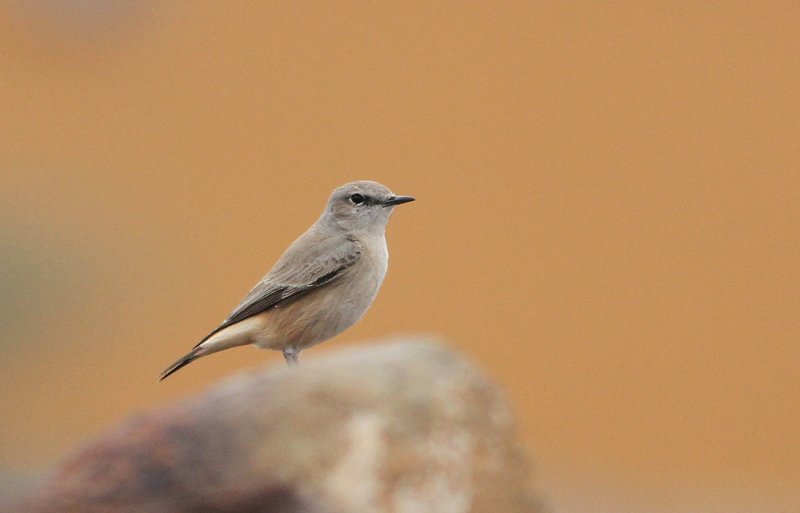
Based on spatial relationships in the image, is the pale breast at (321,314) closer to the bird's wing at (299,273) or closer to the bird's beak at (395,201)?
the bird's wing at (299,273)

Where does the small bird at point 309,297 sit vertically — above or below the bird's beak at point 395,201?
below

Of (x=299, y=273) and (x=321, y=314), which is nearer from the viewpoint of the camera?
(x=321, y=314)

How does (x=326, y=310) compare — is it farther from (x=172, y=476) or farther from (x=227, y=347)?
(x=172, y=476)

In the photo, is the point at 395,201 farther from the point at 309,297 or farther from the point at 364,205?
the point at 309,297

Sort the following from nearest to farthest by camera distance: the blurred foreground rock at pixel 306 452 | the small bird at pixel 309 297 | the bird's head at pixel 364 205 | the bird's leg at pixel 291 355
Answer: the blurred foreground rock at pixel 306 452 → the small bird at pixel 309 297 → the bird's leg at pixel 291 355 → the bird's head at pixel 364 205

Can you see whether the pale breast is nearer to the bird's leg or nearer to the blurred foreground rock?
the bird's leg

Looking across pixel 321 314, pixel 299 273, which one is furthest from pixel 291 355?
pixel 299 273

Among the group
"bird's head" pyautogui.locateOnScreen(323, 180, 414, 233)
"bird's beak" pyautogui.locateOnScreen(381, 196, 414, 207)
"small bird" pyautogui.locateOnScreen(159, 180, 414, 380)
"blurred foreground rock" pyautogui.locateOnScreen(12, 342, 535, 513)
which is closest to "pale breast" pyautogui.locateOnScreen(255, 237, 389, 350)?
"small bird" pyautogui.locateOnScreen(159, 180, 414, 380)

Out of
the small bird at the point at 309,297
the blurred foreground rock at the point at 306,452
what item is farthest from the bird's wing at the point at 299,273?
the blurred foreground rock at the point at 306,452
